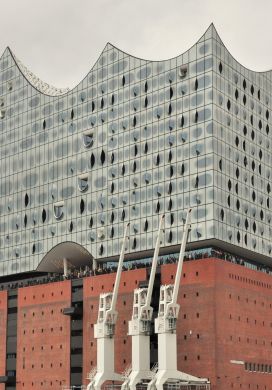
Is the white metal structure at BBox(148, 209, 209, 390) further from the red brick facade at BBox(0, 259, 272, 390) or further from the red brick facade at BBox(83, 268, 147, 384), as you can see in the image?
the red brick facade at BBox(83, 268, 147, 384)

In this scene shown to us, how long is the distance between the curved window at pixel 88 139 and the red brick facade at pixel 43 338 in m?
13.2

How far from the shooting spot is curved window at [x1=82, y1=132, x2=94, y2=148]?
261 ft

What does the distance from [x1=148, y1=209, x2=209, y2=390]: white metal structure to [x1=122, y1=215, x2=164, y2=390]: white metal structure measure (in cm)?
175

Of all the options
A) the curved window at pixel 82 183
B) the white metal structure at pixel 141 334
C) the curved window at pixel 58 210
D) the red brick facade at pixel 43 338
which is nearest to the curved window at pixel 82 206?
the curved window at pixel 82 183

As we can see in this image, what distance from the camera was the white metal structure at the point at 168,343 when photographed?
6312 centimetres

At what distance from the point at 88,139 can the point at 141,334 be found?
71.9 feet

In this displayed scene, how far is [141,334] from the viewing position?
66.1 metres

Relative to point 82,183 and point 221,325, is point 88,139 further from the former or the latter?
point 221,325

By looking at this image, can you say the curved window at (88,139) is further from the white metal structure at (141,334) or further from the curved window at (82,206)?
the white metal structure at (141,334)

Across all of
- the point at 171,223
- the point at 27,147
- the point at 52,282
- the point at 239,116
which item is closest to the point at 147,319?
the point at 171,223

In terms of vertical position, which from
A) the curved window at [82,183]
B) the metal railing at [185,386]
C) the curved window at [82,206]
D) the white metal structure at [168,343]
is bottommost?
the metal railing at [185,386]

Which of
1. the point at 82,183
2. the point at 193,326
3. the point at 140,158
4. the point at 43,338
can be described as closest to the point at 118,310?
the point at 193,326

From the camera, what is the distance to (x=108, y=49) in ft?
262

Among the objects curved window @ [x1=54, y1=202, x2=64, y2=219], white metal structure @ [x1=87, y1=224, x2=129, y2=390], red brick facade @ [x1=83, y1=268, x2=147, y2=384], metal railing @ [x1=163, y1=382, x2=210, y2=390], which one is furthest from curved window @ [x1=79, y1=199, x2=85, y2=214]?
metal railing @ [x1=163, y1=382, x2=210, y2=390]
